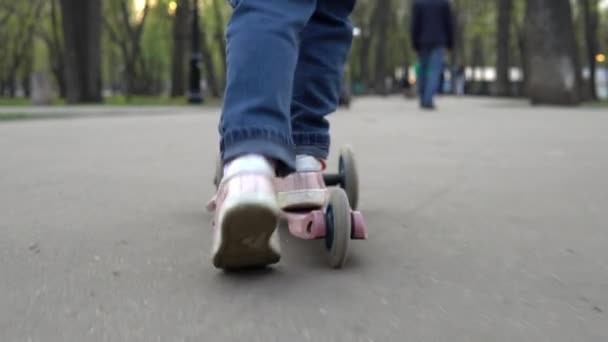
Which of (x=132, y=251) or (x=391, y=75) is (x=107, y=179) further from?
(x=391, y=75)

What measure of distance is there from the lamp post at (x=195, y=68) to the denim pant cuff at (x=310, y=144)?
14.4m

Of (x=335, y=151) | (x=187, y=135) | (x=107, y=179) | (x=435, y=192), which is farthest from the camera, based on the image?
(x=187, y=135)

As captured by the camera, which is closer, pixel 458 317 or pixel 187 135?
pixel 458 317

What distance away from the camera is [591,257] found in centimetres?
226

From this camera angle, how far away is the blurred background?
14180mm

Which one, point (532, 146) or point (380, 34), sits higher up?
point (380, 34)

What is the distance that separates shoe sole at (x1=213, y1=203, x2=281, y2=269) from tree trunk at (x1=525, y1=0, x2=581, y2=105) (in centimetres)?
1303

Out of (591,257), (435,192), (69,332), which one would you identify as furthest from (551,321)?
(435,192)

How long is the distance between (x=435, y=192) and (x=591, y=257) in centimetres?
136

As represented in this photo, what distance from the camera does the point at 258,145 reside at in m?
1.88

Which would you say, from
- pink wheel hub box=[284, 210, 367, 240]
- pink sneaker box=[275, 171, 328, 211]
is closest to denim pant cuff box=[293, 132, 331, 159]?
pink sneaker box=[275, 171, 328, 211]

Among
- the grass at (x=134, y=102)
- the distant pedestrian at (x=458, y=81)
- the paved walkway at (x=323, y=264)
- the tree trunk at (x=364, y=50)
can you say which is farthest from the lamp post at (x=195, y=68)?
the tree trunk at (x=364, y=50)

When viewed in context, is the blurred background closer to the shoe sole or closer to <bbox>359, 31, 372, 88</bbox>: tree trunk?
<bbox>359, 31, 372, 88</bbox>: tree trunk

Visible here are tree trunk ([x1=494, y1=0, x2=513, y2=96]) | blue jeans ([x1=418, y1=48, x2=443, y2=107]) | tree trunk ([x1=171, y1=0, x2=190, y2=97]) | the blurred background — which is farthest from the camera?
tree trunk ([x1=494, y1=0, x2=513, y2=96])
